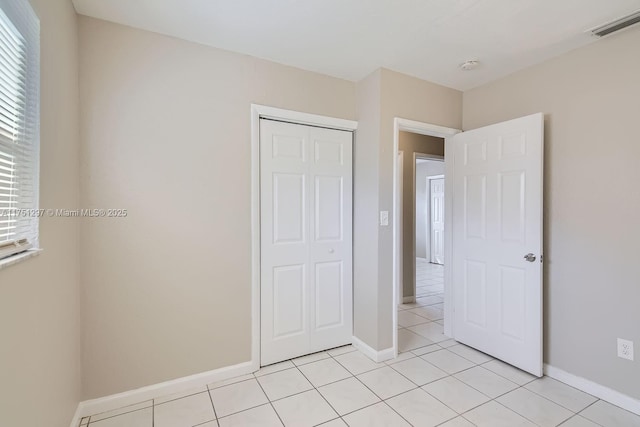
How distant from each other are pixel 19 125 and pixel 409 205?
12.7 feet

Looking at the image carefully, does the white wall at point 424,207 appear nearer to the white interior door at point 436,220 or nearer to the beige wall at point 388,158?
the white interior door at point 436,220

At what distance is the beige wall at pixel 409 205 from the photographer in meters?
4.12

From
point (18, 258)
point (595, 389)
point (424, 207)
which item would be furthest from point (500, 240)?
point (424, 207)

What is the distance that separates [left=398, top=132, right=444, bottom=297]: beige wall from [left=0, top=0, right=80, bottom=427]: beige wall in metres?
3.49

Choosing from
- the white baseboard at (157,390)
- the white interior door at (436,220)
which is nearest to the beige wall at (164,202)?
the white baseboard at (157,390)

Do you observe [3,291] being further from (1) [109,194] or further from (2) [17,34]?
(1) [109,194]

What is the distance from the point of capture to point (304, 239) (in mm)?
2646

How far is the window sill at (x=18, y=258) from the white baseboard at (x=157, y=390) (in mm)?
1177

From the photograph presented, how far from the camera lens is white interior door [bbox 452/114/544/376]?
7.60 ft

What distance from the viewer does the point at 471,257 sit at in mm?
2797

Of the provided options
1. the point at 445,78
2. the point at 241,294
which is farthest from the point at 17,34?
the point at 445,78

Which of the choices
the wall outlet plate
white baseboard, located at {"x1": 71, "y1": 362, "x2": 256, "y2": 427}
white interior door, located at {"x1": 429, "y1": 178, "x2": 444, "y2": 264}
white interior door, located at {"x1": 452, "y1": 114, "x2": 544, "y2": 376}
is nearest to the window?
white baseboard, located at {"x1": 71, "y1": 362, "x2": 256, "y2": 427}

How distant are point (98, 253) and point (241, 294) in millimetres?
982

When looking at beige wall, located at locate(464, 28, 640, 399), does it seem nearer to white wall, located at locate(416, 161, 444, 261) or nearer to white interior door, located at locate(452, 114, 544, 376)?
white interior door, located at locate(452, 114, 544, 376)
